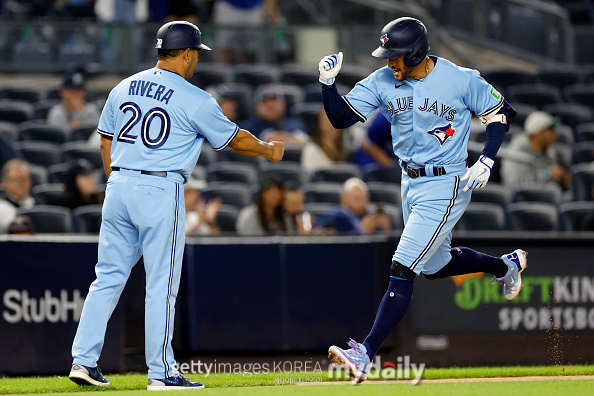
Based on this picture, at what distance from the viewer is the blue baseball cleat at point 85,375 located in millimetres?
5371

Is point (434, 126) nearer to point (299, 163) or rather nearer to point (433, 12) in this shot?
point (299, 163)

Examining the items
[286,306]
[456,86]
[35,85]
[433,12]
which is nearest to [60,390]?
[286,306]

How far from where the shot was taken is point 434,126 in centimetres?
557

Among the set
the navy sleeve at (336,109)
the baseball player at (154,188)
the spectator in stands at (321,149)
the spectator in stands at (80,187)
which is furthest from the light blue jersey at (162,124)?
the spectator in stands at (321,149)

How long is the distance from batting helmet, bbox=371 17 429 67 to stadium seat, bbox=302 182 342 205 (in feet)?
14.5

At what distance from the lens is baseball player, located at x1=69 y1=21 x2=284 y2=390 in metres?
5.32

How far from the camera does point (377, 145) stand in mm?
10641

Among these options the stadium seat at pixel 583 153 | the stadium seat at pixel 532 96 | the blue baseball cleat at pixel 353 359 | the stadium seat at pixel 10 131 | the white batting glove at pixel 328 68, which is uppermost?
the stadium seat at pixel 532 96

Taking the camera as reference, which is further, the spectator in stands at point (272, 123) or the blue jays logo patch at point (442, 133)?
the spectator in stands at point (272, 123)

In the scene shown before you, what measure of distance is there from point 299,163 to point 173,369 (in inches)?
229

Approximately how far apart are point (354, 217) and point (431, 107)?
3.27 m

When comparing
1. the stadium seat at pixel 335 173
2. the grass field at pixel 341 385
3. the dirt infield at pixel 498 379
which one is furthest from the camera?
the stadium seat at pixel 335 173

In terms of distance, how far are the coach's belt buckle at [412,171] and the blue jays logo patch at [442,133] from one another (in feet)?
0.71

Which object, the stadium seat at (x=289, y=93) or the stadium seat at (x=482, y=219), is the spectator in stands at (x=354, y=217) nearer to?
the stadium seat at (x=482, y=219)
